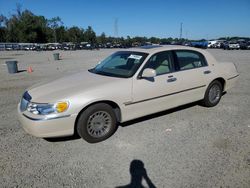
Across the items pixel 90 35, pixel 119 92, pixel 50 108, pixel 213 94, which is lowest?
pixel 213 94

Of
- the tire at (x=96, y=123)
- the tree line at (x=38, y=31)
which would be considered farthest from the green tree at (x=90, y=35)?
the tire at (x=96, y=123)

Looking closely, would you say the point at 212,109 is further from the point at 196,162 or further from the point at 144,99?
the point at 196,162

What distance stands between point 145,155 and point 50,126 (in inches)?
61.3

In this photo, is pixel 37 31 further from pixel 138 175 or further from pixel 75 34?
pixel 138 175

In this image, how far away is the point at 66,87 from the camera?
4008mm

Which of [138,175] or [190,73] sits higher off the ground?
[190,73]

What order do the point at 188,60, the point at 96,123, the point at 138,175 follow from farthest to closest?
1. the point at 188,60
2. the point at 96,123
3. the point at 138,175

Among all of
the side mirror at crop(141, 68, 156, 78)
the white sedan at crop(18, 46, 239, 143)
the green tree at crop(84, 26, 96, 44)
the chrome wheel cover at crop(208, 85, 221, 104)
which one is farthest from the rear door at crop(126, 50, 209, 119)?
the green tree at crop(84, 26, 96, 44)

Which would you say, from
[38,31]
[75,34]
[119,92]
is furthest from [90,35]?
[119,92]

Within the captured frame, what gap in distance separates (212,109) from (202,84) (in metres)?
0.78

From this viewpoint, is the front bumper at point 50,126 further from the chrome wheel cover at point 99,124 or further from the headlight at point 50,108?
the chrome wheel cover at point 99,124

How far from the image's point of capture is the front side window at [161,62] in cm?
452

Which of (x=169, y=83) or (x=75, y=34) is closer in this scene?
(x=169, y=83)

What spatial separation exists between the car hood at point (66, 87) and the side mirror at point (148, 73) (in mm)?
495
